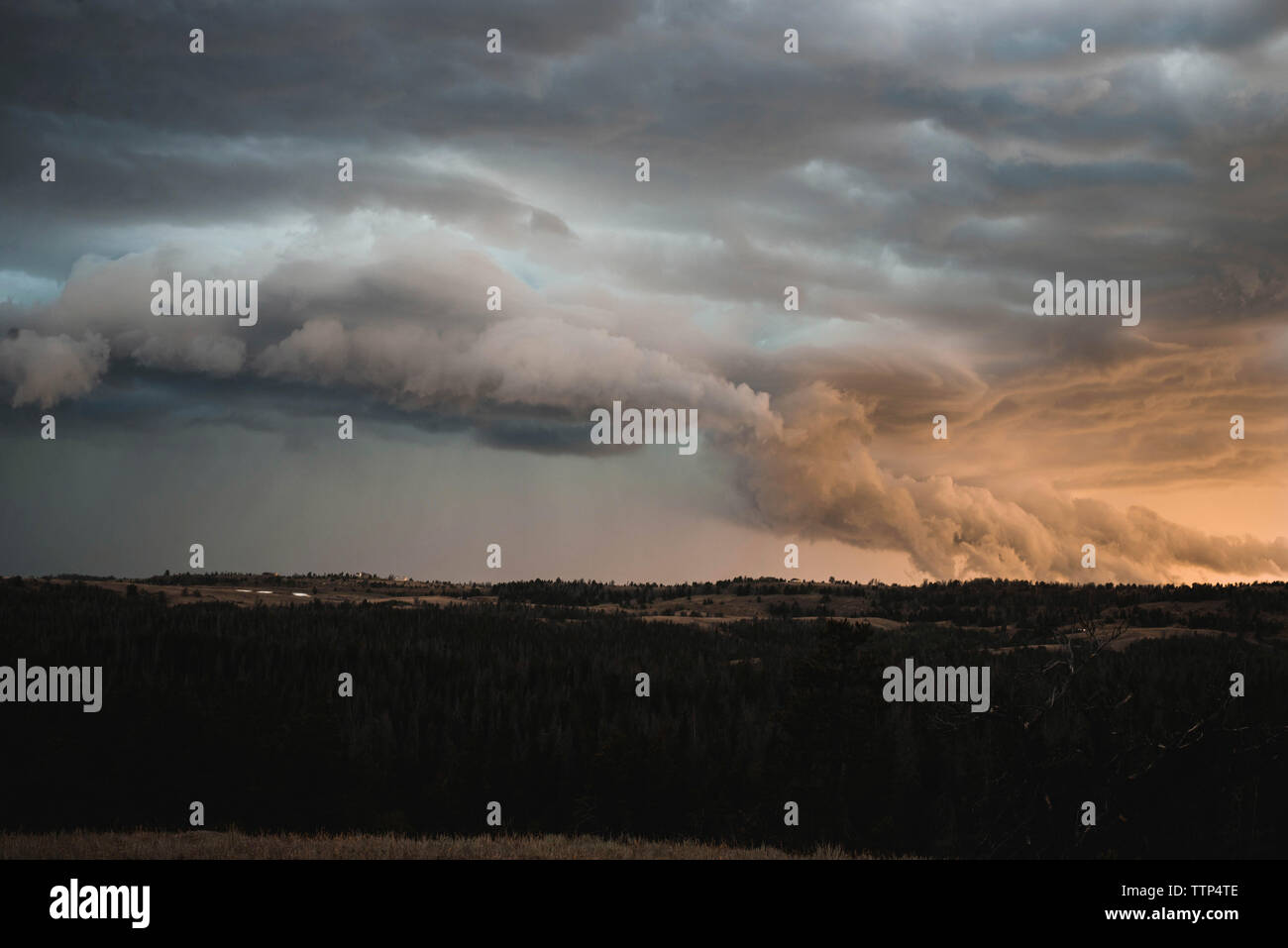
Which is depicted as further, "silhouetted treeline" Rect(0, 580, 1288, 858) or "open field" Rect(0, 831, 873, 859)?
"silhouetted treeline" Rect(0, 580, 1288, 858)

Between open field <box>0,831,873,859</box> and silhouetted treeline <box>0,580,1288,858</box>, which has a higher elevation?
open field <box>0,831,873,859</box>

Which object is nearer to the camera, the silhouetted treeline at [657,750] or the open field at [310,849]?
the open field at [310,849]
